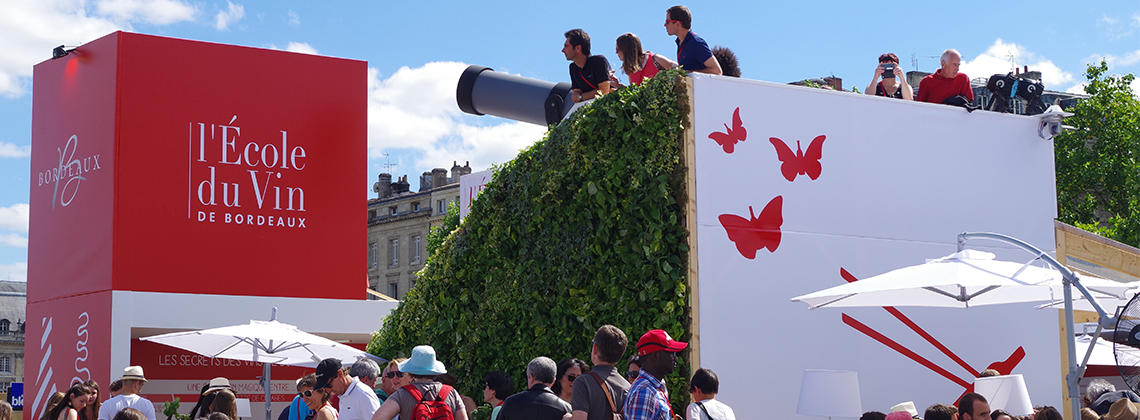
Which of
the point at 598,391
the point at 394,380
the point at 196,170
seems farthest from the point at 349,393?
the point at 196,170

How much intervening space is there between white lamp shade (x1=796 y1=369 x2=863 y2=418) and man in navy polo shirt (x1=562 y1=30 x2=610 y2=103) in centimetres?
337

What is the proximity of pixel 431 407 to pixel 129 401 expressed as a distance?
3.43m

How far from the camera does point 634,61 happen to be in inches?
360

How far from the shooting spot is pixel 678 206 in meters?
8.14

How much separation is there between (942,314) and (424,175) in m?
62.6

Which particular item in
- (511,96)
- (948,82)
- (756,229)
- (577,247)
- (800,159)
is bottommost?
(577,247)

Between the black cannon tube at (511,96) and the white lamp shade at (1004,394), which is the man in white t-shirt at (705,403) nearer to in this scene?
the white lamp shade at (1004,394)

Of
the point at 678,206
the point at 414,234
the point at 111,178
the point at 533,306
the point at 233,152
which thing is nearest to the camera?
the point at 678,206

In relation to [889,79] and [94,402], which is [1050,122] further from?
[94,402]

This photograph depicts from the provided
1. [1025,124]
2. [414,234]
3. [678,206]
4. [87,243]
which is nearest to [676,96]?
[678,206]

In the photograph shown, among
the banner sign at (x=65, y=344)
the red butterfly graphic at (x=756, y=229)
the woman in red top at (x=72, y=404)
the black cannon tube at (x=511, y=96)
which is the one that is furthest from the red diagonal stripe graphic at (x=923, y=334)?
the banner sign at (x=65, y=344)

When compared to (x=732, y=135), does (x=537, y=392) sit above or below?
below

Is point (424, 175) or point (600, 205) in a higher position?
point (424, 175)

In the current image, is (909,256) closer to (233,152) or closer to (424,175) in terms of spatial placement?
(233,152)
